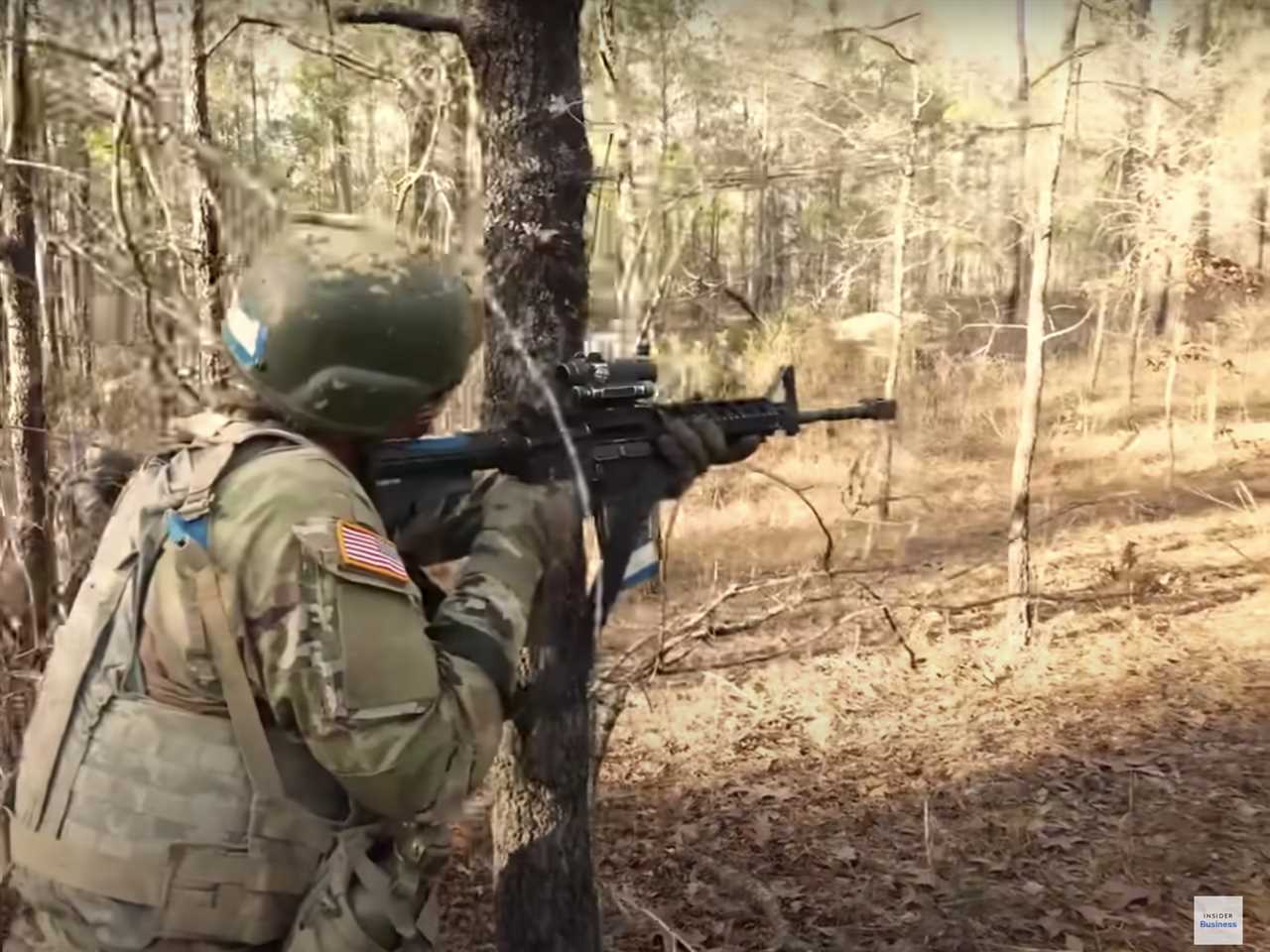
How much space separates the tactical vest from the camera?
4.37 feet

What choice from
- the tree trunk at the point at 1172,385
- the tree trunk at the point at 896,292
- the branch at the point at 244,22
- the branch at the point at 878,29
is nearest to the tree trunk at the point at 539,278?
the branch at the point at 244,22

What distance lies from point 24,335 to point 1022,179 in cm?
619

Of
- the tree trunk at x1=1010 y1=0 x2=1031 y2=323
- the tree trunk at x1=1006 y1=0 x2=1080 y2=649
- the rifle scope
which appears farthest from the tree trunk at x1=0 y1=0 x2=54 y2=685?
the tree trunk at x1=1006 y1=0 x2=1080 y2=649

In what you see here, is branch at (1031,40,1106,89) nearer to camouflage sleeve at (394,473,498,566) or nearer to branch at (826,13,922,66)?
branch at (826,13,922,66)

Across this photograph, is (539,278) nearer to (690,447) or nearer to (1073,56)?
(690,447)

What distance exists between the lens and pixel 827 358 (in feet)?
23.4

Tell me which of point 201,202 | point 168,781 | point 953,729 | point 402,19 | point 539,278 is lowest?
point 953,729

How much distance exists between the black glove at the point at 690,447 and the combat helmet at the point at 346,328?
21.5 inches

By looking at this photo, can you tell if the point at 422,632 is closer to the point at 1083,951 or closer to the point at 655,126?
the point at 1083,951

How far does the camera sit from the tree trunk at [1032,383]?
5.55 metres

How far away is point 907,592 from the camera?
677 centimetres

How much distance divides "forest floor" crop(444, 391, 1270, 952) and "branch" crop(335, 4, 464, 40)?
142cm

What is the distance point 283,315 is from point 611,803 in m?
3.18

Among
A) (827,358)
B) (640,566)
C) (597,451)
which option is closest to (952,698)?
(827,358)
